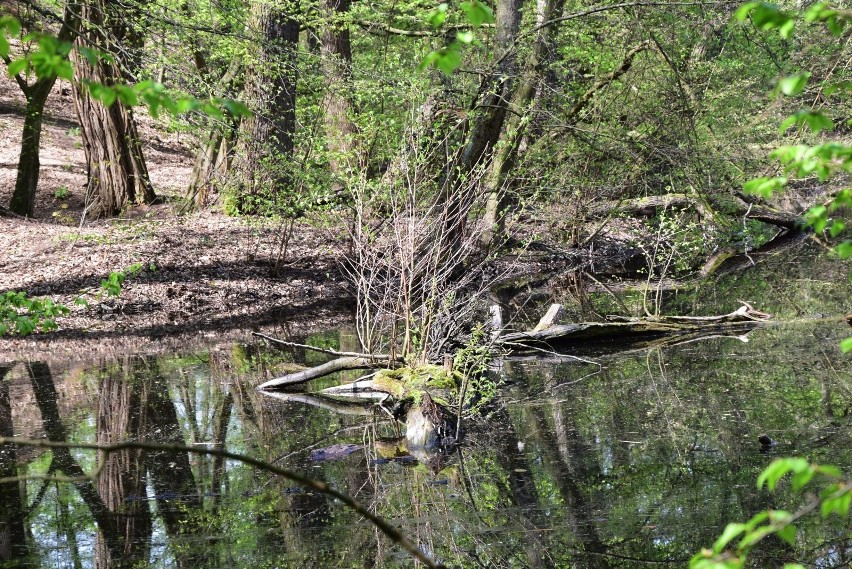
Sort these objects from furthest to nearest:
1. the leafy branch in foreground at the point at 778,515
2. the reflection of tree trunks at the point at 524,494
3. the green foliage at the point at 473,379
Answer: the green foliage at the point at 473,379 → the reflection of tree trunks at the point at 524,494 → the leafy branch in foreground at the point at 778,515

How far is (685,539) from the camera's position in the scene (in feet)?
16.8

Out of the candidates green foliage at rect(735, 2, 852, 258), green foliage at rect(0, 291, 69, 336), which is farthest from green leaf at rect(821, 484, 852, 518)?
green foliage at rect(0, 291, 69, 336)

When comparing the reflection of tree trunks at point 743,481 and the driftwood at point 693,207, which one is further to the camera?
the driftwood at point 693,207

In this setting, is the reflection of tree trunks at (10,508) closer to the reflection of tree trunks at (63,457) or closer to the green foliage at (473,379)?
the reflection of tree trunks at (63,457)

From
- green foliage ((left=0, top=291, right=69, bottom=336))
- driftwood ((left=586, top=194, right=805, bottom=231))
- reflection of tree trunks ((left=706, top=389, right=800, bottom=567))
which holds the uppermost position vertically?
green foliage ((left=0, top=291, right=69, bottom=336))

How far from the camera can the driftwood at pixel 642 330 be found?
34.0 ft

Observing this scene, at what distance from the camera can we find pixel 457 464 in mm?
6711

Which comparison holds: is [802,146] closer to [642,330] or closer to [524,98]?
[642,330]

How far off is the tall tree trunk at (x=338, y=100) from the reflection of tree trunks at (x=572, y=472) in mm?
3804

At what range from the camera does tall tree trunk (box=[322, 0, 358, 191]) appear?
1062 cm

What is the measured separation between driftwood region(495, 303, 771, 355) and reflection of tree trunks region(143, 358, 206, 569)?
379 cm

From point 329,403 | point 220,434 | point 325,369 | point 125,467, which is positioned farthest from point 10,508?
point 325,369

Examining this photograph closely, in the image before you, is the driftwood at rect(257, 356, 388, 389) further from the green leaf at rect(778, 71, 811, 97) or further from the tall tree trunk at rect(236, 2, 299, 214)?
the green leaf at rect(778, 71, 811, 97)

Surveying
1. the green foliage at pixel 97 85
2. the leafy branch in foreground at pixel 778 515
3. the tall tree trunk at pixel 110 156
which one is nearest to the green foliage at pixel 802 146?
the leafy branch in foreground at pixel 778 515
